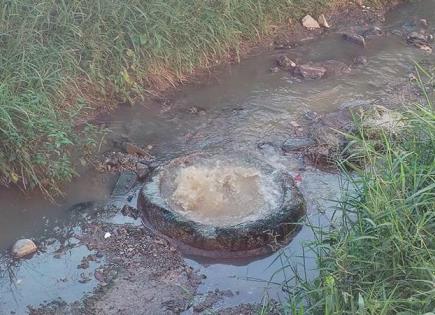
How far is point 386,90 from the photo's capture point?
6262 mm

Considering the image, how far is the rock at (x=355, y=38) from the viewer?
7.20 m

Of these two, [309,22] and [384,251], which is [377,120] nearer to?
[384,251]

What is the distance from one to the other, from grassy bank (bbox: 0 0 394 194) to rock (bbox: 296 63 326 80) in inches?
28.2

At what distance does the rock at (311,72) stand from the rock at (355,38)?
0.93 metres

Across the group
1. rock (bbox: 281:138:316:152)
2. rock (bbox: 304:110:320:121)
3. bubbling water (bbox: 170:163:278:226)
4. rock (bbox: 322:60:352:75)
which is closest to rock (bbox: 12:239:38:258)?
bubbling water (bbox: 170:163:278:226)

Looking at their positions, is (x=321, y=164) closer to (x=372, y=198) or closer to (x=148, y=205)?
(x=148, y=205)

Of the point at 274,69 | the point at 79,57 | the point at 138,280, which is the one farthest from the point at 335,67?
the point at 138,280

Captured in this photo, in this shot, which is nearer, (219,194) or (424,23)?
(219,194)

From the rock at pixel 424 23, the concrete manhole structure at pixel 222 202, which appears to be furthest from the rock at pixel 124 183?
the rock at pixel 424 23

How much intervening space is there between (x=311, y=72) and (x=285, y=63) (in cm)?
32

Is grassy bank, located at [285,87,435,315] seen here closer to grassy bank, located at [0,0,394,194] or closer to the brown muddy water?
the brown muddy water

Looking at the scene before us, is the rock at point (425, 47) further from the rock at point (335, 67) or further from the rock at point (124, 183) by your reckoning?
the rock at point (124, 183)

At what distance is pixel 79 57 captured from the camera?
5.38m

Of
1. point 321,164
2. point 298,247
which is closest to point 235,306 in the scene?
point 298,247
